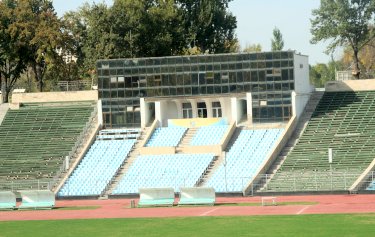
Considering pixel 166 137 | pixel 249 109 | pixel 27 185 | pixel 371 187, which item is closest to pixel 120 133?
pixel 166 137

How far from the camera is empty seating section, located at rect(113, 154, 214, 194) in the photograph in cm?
6706

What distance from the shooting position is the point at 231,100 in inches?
→ 3002

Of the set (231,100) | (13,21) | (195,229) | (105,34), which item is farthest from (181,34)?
(195,229)

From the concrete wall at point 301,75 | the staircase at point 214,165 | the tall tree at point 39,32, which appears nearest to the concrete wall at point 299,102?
the concrete wall at point 301,75

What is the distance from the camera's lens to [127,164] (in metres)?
71.6

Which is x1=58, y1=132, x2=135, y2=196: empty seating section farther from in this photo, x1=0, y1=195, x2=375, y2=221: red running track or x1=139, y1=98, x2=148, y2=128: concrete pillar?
x1=0, y1=195, x2=375, y2=221: red running track

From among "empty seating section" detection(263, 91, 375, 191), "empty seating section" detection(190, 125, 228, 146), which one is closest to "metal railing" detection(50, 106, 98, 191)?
"empty seating section" detection(190, 125, 228, 146)

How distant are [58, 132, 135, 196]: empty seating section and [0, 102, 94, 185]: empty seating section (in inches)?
71.1

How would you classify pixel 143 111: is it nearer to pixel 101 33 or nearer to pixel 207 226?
pixel 101 33

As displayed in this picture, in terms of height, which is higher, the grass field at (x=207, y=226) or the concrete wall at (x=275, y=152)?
the concrete wall at (x=275, y=152)

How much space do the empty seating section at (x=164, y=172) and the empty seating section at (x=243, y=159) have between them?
138 cm

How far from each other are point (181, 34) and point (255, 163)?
3234 centimetres

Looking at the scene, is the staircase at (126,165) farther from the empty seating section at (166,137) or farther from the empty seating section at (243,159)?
the empty seating section at (243,159)

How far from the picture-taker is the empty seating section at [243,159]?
65125 millimetres
